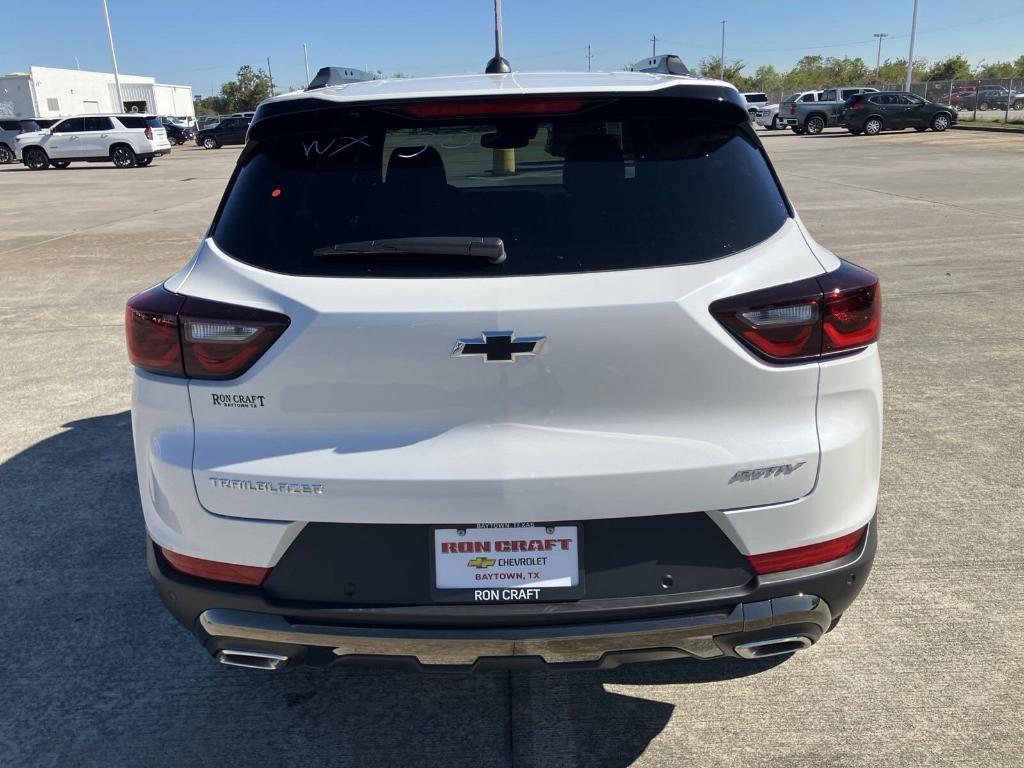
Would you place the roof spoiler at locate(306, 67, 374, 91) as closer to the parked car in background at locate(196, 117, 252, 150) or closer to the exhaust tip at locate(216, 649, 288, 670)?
the exhaust tip at locate(216, 649, 288, 670)

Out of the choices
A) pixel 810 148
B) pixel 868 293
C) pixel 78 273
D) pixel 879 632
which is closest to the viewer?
pixel 868 293

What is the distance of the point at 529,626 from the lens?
6.89 feet

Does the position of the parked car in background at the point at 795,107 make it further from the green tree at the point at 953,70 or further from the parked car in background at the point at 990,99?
the green tree at the point at 953,70

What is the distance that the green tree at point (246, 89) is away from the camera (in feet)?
266

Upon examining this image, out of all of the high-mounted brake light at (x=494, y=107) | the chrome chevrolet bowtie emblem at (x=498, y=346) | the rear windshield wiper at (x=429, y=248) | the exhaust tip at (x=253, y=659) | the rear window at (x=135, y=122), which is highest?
the high-mounted brake light at (x=494, y=107)

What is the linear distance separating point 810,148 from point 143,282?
2656 centimetres

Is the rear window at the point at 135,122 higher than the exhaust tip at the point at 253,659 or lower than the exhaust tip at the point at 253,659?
higher

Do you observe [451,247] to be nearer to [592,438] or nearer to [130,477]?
[592,438]

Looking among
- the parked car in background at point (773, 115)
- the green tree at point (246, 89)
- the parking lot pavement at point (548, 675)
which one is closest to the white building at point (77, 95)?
the green tree at point (246, 89)

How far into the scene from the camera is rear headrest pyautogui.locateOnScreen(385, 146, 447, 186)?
2.28 meters

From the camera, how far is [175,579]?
2.28 metres

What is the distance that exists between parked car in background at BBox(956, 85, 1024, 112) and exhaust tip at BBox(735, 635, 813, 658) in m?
55.1

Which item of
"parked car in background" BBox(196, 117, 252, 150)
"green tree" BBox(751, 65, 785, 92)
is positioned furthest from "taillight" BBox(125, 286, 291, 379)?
"green tree" BBox(751, 65, 785, 92)

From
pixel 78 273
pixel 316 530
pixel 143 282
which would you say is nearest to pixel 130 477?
pixel 316 530
